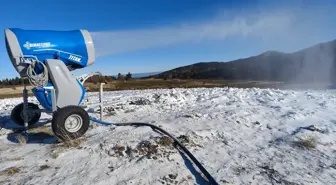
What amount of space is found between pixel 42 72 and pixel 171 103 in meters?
3.86

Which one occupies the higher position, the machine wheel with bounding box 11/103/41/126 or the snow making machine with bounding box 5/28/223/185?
the snow making machine with bounding box 5/28/223/185

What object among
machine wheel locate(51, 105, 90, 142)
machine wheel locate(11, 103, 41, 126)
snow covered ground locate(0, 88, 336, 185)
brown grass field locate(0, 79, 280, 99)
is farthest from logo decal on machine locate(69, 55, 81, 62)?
brown grass field locate(0, 79, 280, 99)

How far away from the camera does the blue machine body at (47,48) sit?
15.0ft

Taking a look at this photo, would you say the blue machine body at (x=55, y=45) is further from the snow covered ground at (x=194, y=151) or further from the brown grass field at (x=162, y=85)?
the brown grass field at (x=162, y=85)

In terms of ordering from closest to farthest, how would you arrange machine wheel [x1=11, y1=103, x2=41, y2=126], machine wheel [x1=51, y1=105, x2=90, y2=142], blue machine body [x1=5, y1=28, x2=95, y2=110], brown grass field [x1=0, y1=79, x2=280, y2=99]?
1. machine wheel [x1=51, y1=105, x2=90, y2=142]
2. blue machine body [x1=5, y1=28, x2=95, y2=110]
3. machine wheel [x1=11, y1=103, x2=41, y2=126]
4. brown grass field [x1=0, y1=79, x2=280, y2=99]

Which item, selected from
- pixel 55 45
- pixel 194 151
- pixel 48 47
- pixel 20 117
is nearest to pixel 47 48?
pixel 48 47

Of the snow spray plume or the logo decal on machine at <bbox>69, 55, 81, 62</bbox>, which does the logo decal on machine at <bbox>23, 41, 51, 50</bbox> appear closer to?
the logo decal on machine at <bbox>69, 55, 81, 62</bbox>

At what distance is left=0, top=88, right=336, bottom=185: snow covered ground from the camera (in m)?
3.23

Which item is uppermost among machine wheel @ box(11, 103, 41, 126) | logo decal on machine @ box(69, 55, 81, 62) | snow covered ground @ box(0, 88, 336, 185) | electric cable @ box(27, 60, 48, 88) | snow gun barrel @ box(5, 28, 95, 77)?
snow gun barrel @ box(5, 28, 95, 77)

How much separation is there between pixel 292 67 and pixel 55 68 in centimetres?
2358

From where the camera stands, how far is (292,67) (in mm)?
23469

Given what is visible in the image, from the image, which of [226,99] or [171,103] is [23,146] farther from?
[226,99]

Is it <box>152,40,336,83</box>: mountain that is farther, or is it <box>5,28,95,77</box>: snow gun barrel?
<box>152,40,336,83</box>: mountain

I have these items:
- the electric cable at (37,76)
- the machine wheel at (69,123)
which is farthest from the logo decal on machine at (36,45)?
the machine wheel at (69,123)
